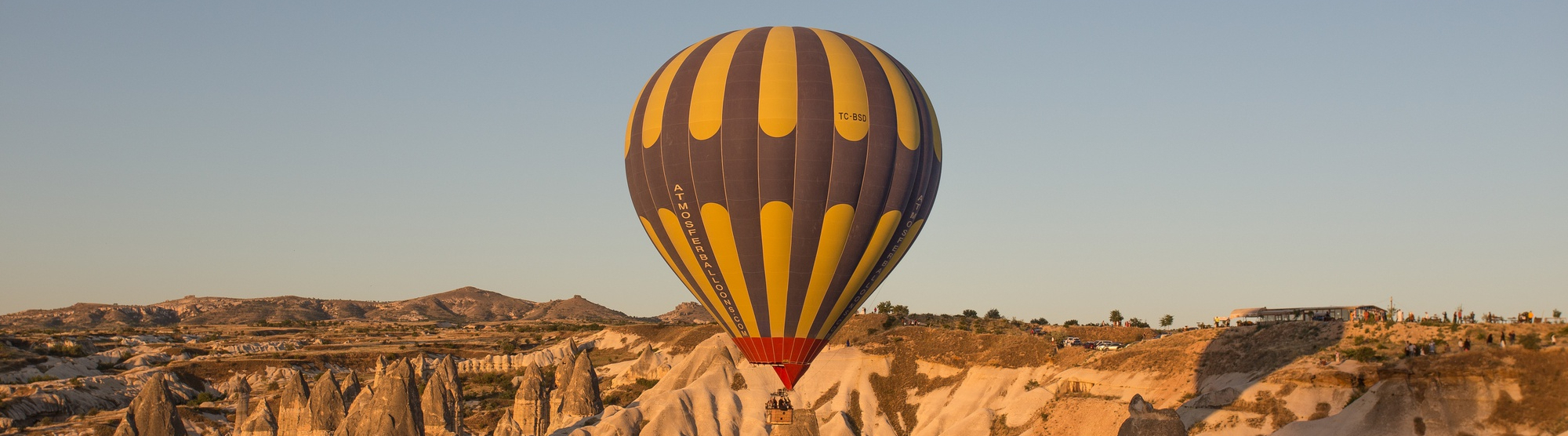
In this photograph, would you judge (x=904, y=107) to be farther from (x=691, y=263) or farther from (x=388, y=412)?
(x=388, y=412)

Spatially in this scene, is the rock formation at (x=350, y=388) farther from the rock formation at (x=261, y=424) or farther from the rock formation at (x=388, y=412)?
the rock formation at (x=388, y=412)

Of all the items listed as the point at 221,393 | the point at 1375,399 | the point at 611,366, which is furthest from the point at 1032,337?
the point at 221,393

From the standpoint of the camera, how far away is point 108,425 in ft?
222

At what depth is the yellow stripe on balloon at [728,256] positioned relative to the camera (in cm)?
4234

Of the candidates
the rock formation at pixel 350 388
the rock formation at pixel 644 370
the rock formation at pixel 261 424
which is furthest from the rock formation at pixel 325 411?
the rock formation at pixel 644 370

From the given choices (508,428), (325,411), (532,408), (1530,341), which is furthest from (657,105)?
(1530,341)

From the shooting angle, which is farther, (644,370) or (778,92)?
(644,370)

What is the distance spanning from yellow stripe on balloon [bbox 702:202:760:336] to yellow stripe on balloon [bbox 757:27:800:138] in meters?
3.07

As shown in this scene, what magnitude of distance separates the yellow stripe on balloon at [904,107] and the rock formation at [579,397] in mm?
28673

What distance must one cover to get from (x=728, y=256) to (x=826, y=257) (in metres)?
3.05

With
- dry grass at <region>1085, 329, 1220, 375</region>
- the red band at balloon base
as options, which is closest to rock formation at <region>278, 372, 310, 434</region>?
the red band at balloon base

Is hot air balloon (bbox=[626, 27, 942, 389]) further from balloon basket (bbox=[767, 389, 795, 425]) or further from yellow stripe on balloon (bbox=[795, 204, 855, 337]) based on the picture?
balloon basket (bbox=[767, 389, 795, 425])

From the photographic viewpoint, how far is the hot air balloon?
41938 millimetres

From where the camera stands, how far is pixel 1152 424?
29859 millimetres
